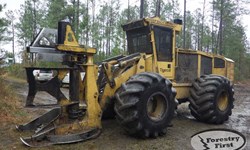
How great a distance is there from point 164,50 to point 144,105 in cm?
250

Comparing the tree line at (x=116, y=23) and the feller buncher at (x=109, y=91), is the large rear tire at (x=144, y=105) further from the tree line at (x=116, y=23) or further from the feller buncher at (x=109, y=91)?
the tree line at (x=116, y=23)

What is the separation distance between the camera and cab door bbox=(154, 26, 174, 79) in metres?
7.94

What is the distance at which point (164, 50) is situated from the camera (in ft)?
26.7

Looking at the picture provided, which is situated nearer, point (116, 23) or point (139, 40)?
point (139, 40)

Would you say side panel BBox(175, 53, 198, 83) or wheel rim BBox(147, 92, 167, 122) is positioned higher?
side panel BBox(175, 53, 198, 83)

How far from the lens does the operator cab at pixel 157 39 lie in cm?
781

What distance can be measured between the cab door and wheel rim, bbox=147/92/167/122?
4.72 feet

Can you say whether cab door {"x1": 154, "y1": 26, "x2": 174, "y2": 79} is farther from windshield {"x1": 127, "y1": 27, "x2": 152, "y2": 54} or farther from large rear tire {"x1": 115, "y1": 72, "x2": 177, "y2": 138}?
large rear tire {"x1": 115, "y1": 72, "x2": 177, "y2": 138}

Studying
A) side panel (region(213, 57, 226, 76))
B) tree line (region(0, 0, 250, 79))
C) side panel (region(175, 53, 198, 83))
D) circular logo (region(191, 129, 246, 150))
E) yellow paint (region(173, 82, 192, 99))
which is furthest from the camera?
tree line (region(0, 0, 250, 79))

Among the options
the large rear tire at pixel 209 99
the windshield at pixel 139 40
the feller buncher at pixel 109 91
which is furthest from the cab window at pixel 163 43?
the large rear tire at pixel 209 99

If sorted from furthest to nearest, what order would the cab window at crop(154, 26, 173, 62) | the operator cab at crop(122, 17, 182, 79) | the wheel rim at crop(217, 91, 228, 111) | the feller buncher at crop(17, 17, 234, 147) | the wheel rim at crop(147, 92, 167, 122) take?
the wheel rim at crop(217, 91, 228, 111) → the cab window at crop(154, 26, 173, 62) → the operator cab at crop(122, 17, 182, 79) → the wheel rim at crop(147, 92, 167, 122) → the feller buncher at crop(17, 17, 234, 147)

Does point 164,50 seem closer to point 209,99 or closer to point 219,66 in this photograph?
point 209,99

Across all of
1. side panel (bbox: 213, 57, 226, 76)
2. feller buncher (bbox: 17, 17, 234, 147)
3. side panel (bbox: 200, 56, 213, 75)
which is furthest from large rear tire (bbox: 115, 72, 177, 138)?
side panel (bbox: 213, 57, 226, 76)

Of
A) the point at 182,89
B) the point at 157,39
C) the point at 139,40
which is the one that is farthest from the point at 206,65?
the point at 139,40
